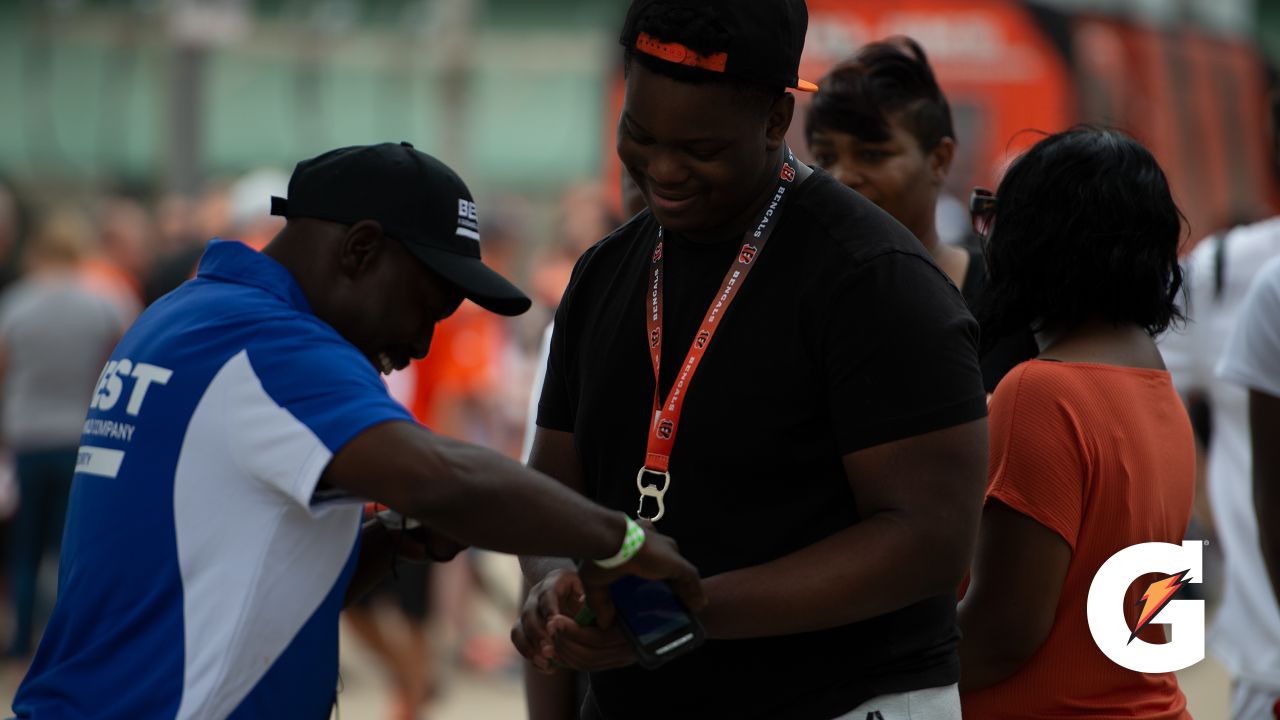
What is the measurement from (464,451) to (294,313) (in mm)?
361

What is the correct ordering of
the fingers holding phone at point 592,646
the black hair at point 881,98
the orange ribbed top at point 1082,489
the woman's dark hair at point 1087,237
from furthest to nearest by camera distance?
the black hair at point 881,98, the woman's dark hair at point 1087,237, the orange ribbed top at point 1082,489, the fingers holding phone at point 592,646

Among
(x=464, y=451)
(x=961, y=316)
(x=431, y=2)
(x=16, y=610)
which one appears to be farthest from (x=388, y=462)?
(x=431, y=2)

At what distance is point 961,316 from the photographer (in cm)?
230

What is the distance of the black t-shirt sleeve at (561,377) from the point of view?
9.07 ft

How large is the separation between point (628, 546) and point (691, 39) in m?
0.77

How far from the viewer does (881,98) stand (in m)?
3.53

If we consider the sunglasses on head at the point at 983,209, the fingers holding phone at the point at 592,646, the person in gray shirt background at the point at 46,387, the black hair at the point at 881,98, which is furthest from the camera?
the person in gray shirt background at the point at 46,387

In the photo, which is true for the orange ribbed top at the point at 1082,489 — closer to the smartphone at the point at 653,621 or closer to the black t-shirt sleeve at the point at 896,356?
the black t-shirt sleeve at the point at 896,356

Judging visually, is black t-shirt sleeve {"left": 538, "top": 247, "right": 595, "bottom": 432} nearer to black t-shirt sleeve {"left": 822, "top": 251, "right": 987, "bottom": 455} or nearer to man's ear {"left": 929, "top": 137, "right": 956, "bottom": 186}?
black t-shirt sleeve {"left": 822, "top": 251, "right": 987, "bottom": 455}

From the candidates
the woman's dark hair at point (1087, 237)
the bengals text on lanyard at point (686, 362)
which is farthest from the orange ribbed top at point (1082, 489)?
the bengals text on lanyard at point (686, 362)

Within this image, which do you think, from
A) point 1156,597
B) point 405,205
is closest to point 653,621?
point 405,205

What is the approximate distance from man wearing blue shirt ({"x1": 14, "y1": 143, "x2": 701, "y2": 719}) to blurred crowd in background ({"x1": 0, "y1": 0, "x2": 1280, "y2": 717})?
218 cm

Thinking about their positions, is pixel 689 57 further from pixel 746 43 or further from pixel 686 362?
pixel 686 362

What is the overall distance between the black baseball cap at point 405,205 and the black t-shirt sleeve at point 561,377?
199 millimetres
